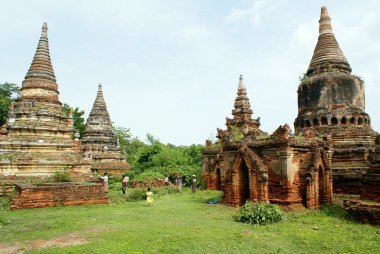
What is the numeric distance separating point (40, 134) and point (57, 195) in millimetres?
7066

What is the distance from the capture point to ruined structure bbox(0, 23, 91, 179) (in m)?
20.7

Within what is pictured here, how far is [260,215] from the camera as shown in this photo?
499 inches

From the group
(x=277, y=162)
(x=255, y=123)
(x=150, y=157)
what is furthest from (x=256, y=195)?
(x=150, y=157)

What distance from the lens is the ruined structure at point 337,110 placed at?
64.3 ft

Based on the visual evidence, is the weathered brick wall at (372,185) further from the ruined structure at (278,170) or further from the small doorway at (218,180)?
the small doorway at (218,180)

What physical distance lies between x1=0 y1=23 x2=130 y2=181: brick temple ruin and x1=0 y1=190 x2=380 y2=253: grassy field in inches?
236

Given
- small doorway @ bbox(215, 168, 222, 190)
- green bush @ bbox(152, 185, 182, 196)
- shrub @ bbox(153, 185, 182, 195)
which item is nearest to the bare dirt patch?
green bush @ bbox(152, 185, 182, 196)

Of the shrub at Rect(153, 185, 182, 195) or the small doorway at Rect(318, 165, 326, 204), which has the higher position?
the small doorway at Rect(318, 165, 326, 204)

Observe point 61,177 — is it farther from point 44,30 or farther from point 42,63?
point 44,30

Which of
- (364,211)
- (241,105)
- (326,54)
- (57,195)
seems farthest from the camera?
(241,105)

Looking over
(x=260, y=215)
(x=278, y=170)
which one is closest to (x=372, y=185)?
(x=278, y=170)

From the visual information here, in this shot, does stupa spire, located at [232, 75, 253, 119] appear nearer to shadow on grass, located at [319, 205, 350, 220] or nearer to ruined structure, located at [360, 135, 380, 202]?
shadow on grass, located at [319, 205, 350, 220]

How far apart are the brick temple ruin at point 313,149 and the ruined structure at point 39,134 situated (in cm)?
1030

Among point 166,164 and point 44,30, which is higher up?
point 44,30
